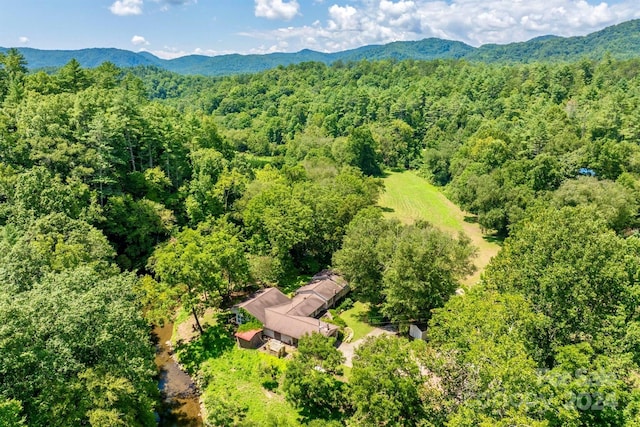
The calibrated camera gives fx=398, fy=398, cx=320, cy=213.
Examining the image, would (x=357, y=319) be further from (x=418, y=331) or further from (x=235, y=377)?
(x=235, y=377)

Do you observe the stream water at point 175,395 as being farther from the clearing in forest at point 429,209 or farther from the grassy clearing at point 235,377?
the clearing in forest at point 429,209

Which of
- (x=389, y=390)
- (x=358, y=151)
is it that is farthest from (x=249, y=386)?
(x=358, y=151)

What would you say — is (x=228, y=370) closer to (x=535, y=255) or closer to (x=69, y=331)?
(x=69, y=331)

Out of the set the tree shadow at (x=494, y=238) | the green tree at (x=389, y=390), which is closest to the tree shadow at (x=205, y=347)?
the green tree at (x=389, y=390)

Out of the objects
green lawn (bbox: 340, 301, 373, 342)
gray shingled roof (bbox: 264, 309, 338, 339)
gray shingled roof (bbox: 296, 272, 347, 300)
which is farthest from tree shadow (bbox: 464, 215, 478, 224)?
gray shingled roof (bbox: 264, 309, 338, 339)

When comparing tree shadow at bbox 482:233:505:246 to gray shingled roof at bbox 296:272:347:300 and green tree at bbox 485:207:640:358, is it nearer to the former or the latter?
gray shingled roof at bbox 296:272:347:300

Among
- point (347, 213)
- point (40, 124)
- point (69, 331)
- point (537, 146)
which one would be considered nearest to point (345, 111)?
point (537, 146)
